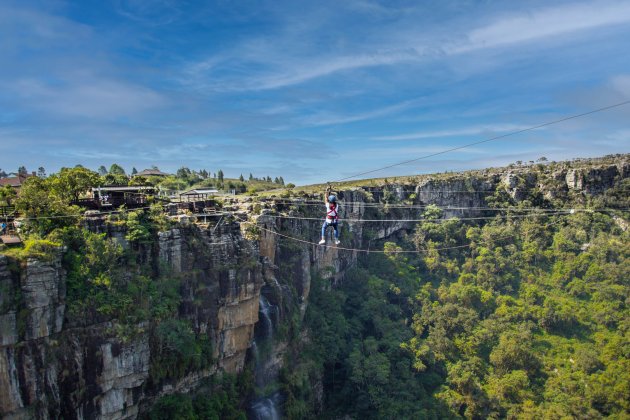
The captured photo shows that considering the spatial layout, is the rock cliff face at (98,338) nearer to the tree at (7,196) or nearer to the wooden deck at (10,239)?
the wooden deck at (10,239)

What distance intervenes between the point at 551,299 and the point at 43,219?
4226 cm

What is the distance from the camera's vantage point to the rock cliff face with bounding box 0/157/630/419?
57.5ft

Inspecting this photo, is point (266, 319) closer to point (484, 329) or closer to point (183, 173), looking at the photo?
point (484, 329)

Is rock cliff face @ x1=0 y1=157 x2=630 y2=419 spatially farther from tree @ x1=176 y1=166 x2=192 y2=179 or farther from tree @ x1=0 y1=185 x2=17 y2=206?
tree @ x1=176 y1=166 x2=192 y2=179

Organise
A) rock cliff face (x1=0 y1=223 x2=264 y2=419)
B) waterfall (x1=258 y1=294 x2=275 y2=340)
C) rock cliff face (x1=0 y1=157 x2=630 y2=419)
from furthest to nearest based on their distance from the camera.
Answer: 1. waterfall (x1=258 y1=294 x2=275 y2=340)
2. rock cliff face (x1=0 y1=157 x2=630 y2=419)
3. rock cliff face (x1=0 y1=223 x2=264 y2=419)

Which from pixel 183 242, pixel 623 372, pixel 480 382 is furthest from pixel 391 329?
pixel 183 242

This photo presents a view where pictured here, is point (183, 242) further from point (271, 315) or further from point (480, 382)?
point (480, 382)

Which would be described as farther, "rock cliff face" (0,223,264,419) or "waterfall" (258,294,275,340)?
"waterfall" (258,294,275,340)

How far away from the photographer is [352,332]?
3769cm

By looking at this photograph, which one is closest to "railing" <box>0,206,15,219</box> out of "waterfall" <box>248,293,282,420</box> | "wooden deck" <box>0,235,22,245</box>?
"wooden deck" <box>0,235,22,245</box>

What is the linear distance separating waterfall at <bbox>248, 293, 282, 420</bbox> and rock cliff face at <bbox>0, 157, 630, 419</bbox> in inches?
29.0

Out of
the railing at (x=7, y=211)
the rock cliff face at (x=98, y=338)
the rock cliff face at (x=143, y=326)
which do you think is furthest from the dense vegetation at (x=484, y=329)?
the railing at (x=7, y=211)

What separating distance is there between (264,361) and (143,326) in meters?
10.2

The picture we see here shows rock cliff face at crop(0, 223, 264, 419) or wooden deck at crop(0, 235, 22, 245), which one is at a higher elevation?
wooden deck at crop(0, 235, 22, 245)
